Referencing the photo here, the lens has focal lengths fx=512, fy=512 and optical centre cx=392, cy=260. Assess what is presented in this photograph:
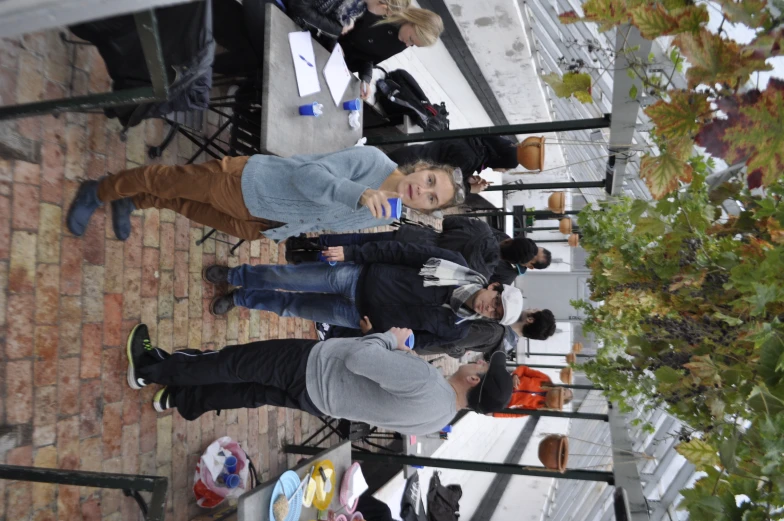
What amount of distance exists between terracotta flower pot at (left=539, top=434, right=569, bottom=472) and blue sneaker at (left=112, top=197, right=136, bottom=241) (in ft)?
11.0

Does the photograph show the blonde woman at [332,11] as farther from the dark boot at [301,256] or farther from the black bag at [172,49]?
the dark boot at [301,256]

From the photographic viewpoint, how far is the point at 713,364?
1865mm

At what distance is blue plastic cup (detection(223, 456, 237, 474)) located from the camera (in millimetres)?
3715

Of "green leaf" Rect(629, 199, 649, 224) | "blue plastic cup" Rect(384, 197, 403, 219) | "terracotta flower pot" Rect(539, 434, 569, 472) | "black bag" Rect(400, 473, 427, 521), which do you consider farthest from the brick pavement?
"green leaf" Rect(629, 199, 649, 224)

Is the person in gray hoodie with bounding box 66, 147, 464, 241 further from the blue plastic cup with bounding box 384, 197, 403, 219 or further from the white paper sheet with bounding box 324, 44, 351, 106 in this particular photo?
the white paper sheet with bounding box 324, 44, 351, 106

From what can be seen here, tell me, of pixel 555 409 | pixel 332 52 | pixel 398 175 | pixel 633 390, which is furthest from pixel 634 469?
pixel 332 52

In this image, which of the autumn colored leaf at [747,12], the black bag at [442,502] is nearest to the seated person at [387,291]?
the autumn colored leaf at [747,12]

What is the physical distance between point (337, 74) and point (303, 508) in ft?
9.80

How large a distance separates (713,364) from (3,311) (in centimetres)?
319

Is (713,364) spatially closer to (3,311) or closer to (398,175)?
(398,175)

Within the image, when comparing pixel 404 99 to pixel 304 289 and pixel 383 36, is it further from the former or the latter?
pixel 304 289

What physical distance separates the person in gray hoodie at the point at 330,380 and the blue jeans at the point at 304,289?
699 mm

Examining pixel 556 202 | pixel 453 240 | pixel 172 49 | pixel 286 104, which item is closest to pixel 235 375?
pixel 286 104

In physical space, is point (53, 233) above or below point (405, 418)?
above
